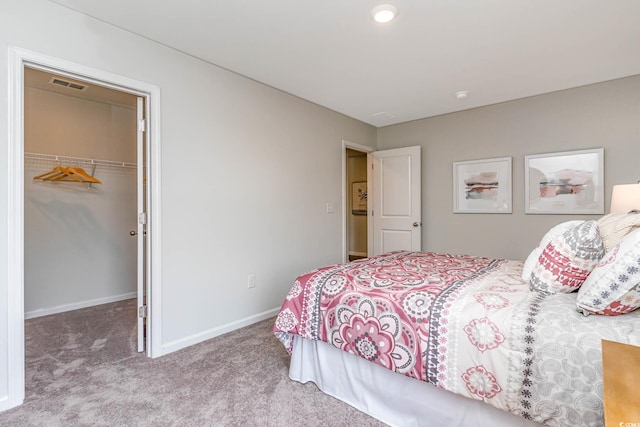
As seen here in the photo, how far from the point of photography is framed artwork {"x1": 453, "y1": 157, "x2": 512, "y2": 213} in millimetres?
3795

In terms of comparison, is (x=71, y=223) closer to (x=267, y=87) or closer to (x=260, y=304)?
(x=260, y=304)

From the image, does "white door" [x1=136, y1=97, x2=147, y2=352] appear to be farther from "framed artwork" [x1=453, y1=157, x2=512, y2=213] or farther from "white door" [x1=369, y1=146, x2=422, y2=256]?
"framed artwork" [x1=453, y1=157, x2=512, y2=213]

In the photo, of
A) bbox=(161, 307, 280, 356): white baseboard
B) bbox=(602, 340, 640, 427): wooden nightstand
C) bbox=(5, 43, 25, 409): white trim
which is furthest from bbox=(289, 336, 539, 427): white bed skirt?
bbox=(5, 43, 25, 409): white trim

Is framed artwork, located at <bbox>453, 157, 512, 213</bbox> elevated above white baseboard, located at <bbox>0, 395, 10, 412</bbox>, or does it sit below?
above

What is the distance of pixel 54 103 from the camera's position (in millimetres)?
3574

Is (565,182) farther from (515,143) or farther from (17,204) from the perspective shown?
(17,204)

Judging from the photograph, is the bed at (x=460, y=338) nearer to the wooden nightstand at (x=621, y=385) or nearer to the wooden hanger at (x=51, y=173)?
the wooden nightstand at (x=621, y=385)

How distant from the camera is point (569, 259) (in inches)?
58.0

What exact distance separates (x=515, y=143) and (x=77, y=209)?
16.8 feet

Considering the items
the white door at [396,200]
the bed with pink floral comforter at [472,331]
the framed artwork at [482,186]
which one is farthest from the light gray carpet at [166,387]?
the framed artwork at [482,186]

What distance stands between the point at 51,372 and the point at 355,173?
17.7 ft

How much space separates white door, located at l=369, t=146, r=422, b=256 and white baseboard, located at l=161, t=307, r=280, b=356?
2.00 meters

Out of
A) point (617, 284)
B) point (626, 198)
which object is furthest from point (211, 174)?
point (626, 198)

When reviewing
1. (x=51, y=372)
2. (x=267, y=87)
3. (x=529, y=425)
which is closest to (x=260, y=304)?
(x=51, y=372)
